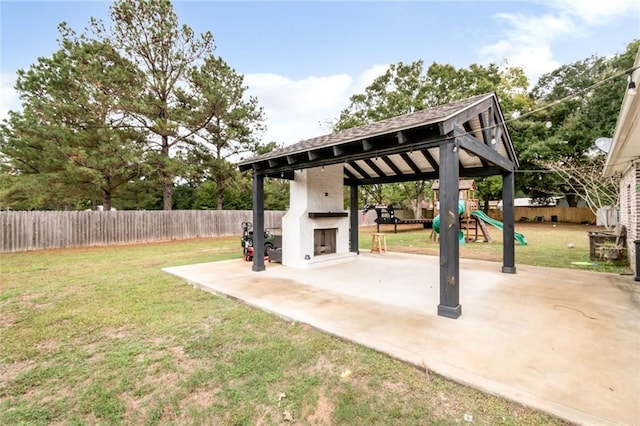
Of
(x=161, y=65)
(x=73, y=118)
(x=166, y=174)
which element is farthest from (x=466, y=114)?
(x=73, y=118)

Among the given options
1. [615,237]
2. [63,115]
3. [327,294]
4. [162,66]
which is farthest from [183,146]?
[615,237]

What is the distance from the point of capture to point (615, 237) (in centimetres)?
764

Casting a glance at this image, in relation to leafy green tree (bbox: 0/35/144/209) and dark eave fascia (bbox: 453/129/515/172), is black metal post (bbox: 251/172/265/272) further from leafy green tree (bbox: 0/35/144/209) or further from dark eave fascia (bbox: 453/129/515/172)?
leafy green tree (bbox: 0/35/144/209)

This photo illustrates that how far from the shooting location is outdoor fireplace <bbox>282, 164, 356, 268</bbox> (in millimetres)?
7438

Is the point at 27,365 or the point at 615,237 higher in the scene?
the point at 615,237

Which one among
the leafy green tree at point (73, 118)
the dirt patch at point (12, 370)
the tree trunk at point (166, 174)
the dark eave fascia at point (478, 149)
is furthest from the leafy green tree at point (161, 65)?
the dark eave fascia at point (478, 149)

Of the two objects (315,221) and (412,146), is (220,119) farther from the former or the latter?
(412,146)

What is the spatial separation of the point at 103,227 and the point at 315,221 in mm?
10591

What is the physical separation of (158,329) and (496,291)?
5.29m

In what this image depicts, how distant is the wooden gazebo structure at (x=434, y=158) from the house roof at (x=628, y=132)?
4.25ft

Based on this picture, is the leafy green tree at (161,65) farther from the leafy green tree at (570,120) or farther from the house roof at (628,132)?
the leafy green tree at (570,120)

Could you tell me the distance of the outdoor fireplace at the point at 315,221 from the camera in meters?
7.44

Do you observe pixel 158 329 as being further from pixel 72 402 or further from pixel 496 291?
pixel 496 291

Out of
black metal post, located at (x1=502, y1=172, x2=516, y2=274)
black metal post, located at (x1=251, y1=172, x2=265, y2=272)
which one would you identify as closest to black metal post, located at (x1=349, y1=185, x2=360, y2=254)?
black metal post, located at (x1=251, y1=172, x2=265, y2=272)
